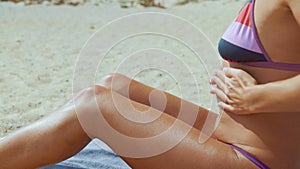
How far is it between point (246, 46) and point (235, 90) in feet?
0.39

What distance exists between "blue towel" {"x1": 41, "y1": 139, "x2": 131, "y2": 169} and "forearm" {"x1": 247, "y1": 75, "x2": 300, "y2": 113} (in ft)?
1.97

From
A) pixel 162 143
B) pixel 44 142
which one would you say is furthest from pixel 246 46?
pixel 44 142

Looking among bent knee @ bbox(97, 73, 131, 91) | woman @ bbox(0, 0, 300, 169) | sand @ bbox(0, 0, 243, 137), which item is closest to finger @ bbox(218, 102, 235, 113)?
woman @ bbox(0, 0, 300, 169)

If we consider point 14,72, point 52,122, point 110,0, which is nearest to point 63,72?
point 14,72

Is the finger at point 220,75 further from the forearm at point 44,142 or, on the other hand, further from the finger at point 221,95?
the forearm at point 44,142

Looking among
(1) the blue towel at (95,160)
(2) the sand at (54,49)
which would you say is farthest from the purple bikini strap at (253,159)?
(2) the sand at (54,49)

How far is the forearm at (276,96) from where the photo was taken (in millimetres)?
1264

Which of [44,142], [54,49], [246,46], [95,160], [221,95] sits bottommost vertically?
[54,49]

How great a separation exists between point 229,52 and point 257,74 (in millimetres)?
95

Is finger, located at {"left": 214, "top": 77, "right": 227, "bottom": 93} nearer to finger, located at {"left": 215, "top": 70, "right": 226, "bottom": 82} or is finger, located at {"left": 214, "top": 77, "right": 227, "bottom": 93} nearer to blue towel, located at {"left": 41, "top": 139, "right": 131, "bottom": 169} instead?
finger, located at {"left": 215, "top": 70, "right": 226, "bottom": 82}

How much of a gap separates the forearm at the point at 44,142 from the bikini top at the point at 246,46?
1.46 ft

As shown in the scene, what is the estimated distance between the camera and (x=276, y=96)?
50.7 inches

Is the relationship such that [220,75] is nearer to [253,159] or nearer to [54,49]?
[253,159]

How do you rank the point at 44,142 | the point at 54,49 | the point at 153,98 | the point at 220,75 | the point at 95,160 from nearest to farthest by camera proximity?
the point at 44,142 → the point at 220,75 → the point at 153,98 → the point at 95,160 → the point at 54,49
